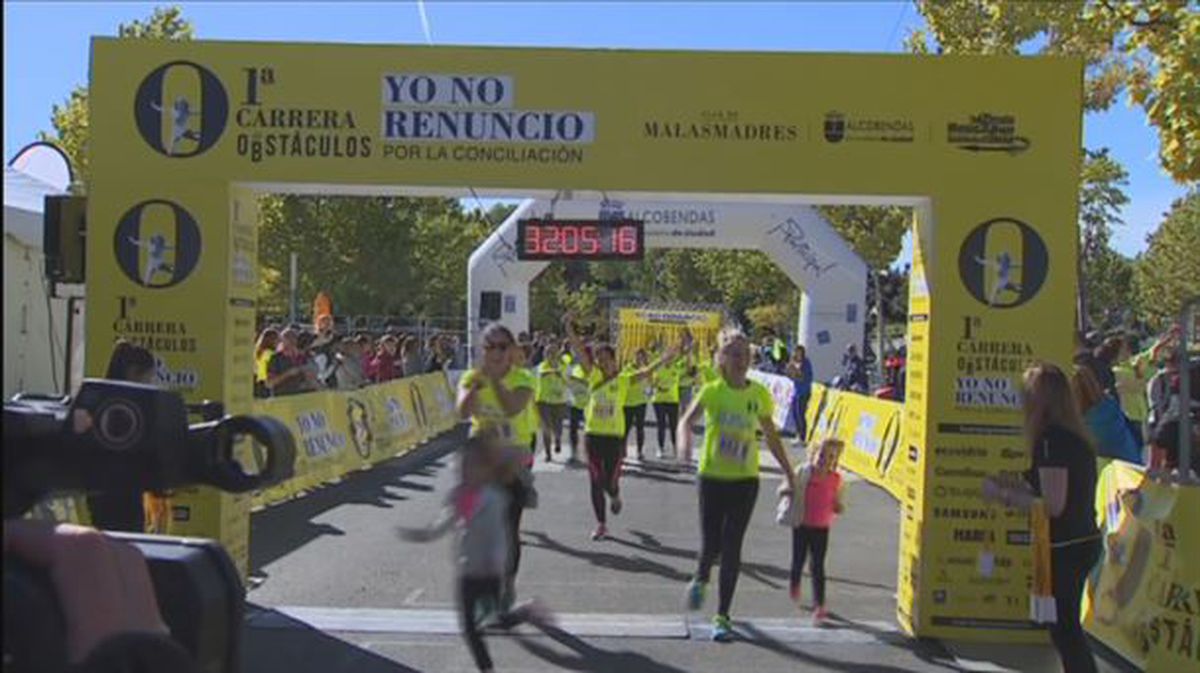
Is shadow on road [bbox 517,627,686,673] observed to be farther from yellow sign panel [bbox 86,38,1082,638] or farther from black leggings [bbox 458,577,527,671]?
yellow sign panel [bbox 86,38,1082,638]

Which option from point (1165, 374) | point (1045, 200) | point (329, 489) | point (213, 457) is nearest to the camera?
point (213, 457)

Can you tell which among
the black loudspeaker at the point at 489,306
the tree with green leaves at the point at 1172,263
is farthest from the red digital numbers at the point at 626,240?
the tree with green leaves at the point at 1172,263

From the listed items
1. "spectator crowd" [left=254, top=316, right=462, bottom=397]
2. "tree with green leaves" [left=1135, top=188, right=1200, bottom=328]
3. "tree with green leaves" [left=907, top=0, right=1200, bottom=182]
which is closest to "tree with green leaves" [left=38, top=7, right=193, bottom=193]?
"spectator crowd" [left=254, top=316, right=462, bottom=397]

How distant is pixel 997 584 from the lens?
7234mm

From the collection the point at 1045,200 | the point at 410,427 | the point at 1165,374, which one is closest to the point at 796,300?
the point at 410,427

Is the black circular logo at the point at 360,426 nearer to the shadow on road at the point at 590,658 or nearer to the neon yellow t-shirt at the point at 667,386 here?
the neon yellow t-shirt at the point at 667,386

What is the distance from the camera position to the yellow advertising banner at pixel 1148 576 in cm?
625

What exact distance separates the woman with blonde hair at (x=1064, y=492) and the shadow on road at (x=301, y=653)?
332 cm

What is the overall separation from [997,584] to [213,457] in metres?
5.78

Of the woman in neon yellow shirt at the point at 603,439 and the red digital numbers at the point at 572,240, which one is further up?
the red digital numbers at the point at 572,240

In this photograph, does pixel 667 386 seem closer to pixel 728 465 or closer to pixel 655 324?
pixel 728 465

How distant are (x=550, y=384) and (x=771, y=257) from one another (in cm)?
895

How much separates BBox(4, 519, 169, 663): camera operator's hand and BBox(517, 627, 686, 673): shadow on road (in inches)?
169

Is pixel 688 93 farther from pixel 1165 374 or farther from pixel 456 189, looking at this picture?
pixel 1165 374
